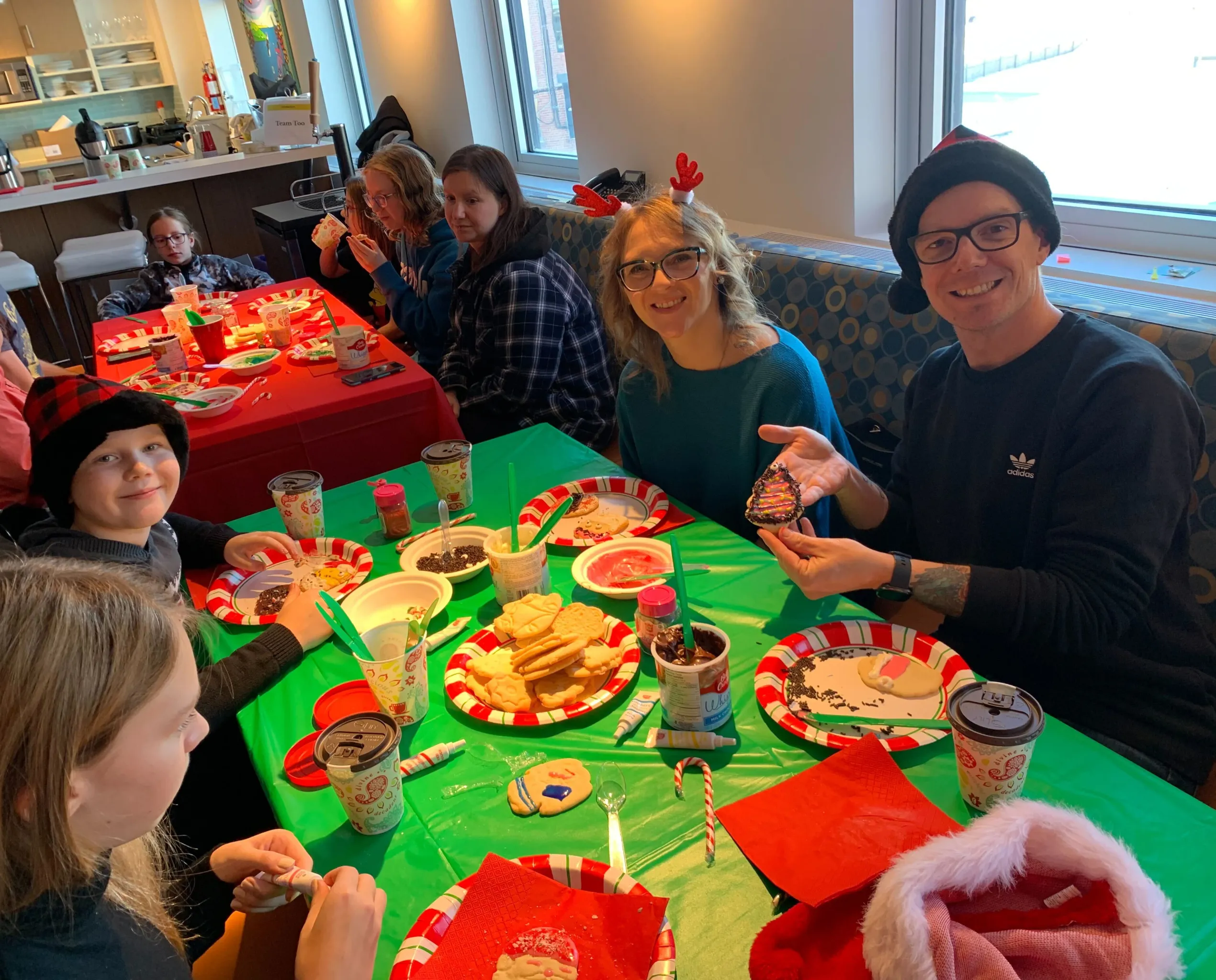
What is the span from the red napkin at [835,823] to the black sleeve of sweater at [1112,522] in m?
0.39

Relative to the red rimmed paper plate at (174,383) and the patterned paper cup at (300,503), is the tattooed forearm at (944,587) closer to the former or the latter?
the patterned paper cup at (300,503)

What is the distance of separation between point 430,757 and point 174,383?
2.06 m

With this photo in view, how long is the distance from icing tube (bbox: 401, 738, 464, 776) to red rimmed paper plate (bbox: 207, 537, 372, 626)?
0.49m

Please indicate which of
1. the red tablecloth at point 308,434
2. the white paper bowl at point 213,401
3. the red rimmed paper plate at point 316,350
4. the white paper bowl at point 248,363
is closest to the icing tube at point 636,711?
the red tablecloth at point 308,434

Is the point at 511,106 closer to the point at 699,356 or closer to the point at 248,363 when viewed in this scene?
the point at 248,363

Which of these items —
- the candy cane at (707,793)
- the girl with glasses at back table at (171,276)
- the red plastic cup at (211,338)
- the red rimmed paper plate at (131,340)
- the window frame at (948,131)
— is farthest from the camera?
the girl with glasses at back table at (171,276)

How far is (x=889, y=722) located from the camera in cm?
108

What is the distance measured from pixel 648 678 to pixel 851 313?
147cm

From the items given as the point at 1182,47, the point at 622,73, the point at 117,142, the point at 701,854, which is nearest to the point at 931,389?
the point at 701,854

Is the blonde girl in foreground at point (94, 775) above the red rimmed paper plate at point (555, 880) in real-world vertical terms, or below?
above

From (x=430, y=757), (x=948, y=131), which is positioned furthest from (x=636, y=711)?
(x=948, y=131)

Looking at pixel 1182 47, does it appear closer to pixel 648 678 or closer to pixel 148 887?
pixel 648 678

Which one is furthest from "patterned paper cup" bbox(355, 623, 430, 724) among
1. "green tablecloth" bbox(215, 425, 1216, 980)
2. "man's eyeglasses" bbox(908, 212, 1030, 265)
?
"man's eyeglasses" bbox(908, 212, 1030, 265)

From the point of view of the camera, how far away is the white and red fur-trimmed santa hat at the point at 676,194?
177 centimetres
